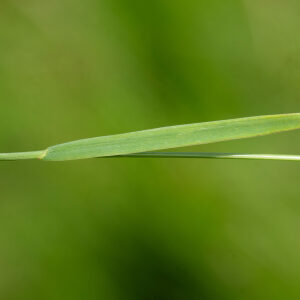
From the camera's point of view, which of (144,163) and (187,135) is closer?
(187,135)

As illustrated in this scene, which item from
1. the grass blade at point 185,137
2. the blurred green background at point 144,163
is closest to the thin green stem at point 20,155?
the grass blade at point 185,137

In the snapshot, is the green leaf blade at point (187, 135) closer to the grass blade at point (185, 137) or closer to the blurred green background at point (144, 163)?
the grass blade at point (185, 137)

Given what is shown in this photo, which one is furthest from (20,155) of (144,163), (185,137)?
(144,163)

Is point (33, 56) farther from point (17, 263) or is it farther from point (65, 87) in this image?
point (17, 263)

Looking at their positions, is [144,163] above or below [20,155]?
below

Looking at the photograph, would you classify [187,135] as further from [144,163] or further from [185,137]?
[144,163]
